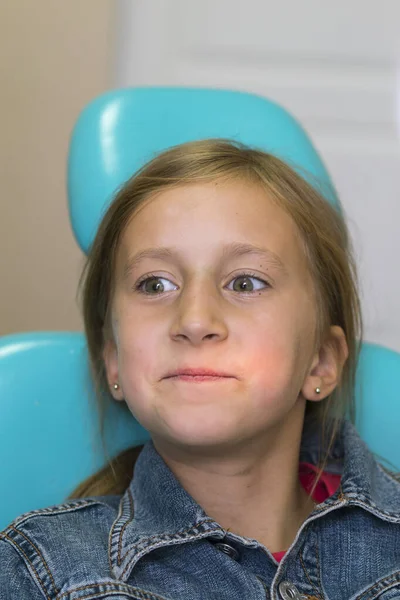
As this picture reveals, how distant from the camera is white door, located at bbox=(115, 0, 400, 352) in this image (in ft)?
7.24

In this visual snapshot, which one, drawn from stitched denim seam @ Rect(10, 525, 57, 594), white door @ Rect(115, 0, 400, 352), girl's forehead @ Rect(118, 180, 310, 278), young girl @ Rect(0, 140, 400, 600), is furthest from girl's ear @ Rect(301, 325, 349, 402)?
white door @ Rect(115, 0, 400, 352)

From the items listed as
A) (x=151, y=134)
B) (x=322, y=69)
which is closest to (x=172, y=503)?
→ (x=151, y=134)

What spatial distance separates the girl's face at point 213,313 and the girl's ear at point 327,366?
28 mm

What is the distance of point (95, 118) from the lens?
111cm

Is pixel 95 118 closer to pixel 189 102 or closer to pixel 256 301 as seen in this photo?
pixel 189 102

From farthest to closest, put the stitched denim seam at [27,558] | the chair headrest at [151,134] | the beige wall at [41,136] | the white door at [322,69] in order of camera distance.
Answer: the white door at [322,69] → the beige wall at [41,136] → the chair headrest at [151,134] → the stitched denim seam at [27,558]

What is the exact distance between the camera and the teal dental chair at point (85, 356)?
3.28ft

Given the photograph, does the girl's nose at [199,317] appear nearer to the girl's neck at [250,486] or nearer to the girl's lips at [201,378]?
the girl's lips at [201,378]

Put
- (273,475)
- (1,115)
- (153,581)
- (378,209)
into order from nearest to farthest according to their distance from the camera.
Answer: (153,581)
(273,475)
(1,115)
(378,209)

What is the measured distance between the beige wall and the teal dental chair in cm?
101

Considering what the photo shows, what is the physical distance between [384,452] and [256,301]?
346 mm

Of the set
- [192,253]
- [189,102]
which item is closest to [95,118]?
[189,102]

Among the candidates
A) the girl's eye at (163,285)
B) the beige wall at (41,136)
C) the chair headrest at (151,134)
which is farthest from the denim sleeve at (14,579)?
the beige wall at (41,136)

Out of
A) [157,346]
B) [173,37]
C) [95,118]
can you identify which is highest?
[173,37]
